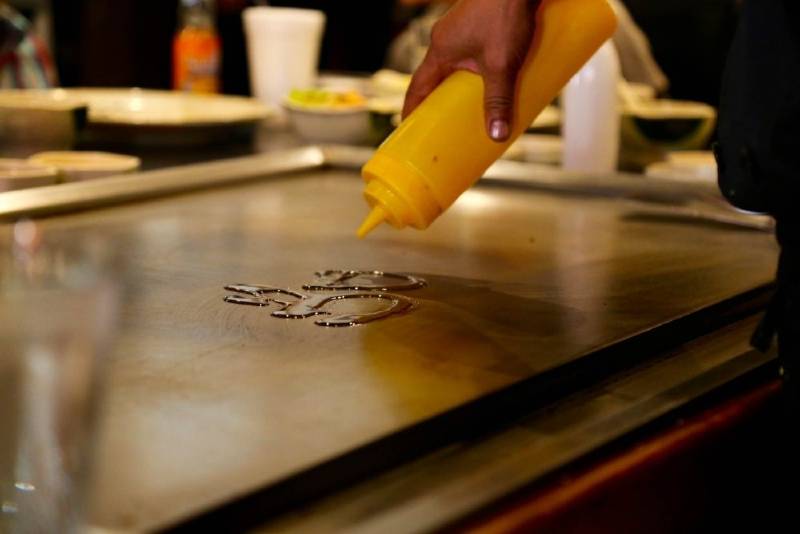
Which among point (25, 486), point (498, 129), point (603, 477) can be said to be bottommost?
point (603, 477)

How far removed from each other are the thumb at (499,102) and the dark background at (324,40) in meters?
3.35

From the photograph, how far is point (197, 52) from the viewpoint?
268 centimetres

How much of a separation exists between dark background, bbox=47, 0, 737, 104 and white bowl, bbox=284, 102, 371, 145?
2.41 meters

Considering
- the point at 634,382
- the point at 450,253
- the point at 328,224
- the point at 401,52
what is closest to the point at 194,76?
the point at 401,52

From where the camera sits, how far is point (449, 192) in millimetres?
1075

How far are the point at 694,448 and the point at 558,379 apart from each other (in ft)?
0.44

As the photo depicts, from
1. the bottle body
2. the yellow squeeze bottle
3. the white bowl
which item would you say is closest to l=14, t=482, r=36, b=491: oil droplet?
the yellow squeeze bottle

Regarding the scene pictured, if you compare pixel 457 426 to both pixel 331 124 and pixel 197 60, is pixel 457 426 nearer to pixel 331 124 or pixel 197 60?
pixel 331 124

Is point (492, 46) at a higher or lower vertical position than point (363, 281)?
higher

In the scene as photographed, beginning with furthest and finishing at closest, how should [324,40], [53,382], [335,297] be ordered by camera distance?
1. [324,40]
2. [335,297]
3. [53,382]

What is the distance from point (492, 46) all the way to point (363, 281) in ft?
0.92

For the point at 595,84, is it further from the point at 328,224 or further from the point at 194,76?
the point at 194,76

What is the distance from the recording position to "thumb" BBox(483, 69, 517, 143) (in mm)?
1041

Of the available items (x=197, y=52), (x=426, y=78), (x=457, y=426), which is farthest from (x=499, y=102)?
(x=197, y=52)
